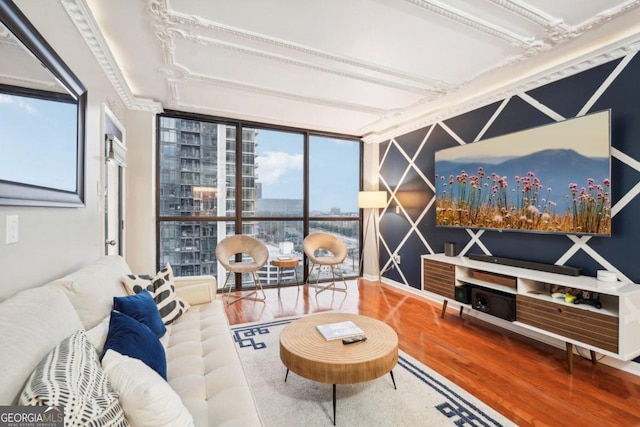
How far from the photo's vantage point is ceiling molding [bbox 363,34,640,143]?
2422 mm

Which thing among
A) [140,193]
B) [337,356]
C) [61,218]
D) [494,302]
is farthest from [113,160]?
[494,302]

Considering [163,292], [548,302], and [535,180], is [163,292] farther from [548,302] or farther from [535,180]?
[535,180]

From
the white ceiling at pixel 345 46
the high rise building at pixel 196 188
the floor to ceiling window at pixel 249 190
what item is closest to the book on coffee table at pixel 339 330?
the white ceiling at pixel 345 46

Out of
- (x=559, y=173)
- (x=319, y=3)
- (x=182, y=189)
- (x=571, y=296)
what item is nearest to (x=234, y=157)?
(x=182, y=189)

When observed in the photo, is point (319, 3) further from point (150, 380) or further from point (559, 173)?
point (559, 173)

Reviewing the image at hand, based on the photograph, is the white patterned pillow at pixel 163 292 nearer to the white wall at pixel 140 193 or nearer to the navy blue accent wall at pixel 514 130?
the white wall at pixel 140 193

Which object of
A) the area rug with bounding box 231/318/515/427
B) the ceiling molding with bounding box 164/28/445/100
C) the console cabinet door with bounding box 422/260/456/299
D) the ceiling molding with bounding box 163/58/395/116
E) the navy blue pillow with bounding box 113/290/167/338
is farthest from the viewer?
the console cabinet door with bounding box 422/260/456/299

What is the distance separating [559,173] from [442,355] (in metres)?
1.92

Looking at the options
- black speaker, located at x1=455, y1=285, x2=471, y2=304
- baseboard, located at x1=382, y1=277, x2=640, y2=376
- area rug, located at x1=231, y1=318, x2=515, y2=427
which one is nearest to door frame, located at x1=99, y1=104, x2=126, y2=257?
area rug, located at x1=231, y1=318, x2=515, y2=427

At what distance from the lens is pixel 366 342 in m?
2.00

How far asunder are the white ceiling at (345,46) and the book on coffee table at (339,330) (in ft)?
7.24

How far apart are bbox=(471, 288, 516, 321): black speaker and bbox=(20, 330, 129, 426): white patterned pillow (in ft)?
9.82

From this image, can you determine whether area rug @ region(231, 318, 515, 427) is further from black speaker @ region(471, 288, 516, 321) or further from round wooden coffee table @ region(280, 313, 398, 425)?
black speaker @ region(471, 288, 516, 321)

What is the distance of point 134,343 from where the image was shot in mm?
1310
